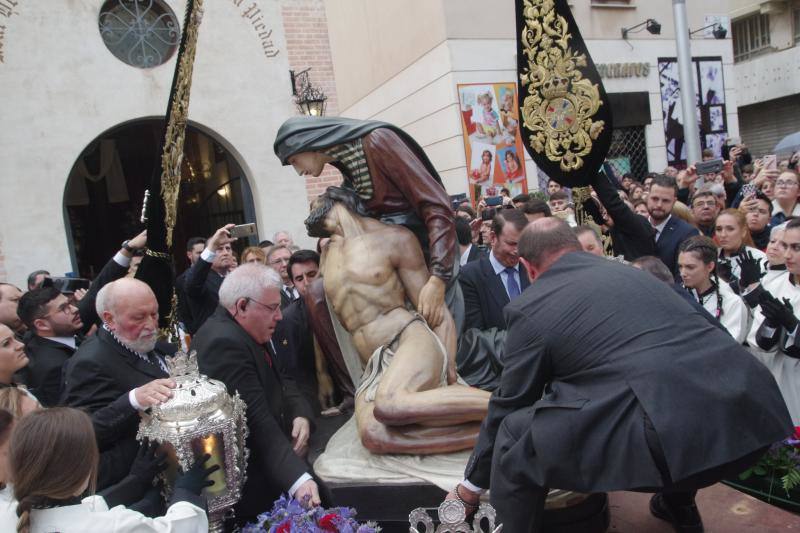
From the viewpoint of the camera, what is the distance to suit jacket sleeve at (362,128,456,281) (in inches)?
136

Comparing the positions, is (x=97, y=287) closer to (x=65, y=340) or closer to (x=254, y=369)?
(x=65, y=340)

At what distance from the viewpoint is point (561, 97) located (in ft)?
14.1

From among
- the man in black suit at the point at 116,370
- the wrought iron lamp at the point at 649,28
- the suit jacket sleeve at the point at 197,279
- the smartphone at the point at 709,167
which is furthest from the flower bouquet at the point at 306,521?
the wrought iron lamp at the point at 649,28

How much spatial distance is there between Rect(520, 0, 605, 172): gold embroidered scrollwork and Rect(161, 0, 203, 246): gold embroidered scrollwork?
2.19m

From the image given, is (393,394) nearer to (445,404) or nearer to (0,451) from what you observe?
(445,404)

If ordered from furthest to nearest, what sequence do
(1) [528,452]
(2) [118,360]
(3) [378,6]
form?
(3) [378,6] < (2) [118,360] < (1) [528,452]

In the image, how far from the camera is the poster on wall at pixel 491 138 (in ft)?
34.2

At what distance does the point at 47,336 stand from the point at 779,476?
392 centimetres

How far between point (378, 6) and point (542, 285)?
440 inches

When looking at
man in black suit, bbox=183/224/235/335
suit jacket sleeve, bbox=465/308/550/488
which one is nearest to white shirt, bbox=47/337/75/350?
man in black suit, bbox=183/224/235/335

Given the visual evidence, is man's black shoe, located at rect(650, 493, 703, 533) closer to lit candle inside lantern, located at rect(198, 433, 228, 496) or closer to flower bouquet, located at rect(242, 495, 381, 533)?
flower bouquet, located at rect(242, 495, 381, 533)

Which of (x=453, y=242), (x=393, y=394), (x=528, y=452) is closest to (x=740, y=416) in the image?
(x=528, y=452)

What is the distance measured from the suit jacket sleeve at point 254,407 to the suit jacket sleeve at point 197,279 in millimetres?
2281

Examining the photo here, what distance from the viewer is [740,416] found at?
2.00 meters
